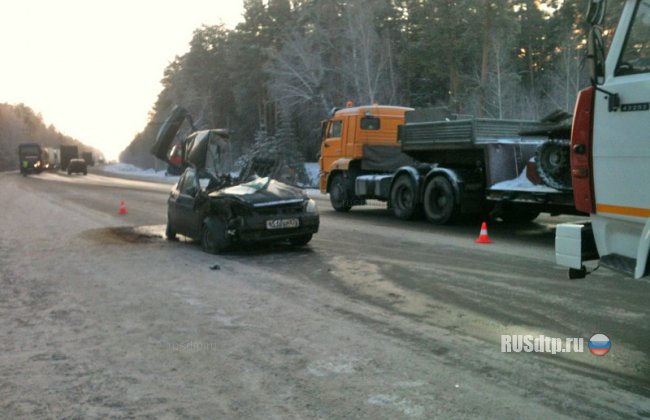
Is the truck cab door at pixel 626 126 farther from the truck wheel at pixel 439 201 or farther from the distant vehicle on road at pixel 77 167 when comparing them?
the distant vehicle on road at pixel 77 167

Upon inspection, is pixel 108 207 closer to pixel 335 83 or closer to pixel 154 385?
pixel 154 385

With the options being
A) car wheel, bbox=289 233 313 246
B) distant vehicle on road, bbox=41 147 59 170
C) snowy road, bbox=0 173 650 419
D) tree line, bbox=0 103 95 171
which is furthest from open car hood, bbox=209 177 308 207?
tree line, bbox=0 103 95 171

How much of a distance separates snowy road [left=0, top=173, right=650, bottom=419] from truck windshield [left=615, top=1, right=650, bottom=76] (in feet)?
6.74

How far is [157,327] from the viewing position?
17.1 feet

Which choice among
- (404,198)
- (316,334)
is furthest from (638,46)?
(404,198)

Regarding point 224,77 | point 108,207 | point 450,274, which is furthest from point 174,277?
point 224,77

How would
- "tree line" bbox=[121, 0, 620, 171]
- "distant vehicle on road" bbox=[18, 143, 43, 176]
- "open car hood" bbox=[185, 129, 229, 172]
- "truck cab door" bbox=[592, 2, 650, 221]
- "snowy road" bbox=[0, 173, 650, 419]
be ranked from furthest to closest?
"distant vehicle on road" bbox=[18, 143, 43, 176]
"tree line" bbox=[121, 0, 620, 171]
"open car hood" bbox=[185, 129, 229, 172]
"truck cab door" bbox=[592, 2, 650, 221]
"snowy road" bbox=[0, 173, 650, 419]

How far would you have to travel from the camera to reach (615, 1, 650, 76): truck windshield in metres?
3.99

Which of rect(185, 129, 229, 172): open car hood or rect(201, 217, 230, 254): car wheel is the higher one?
rect(185, 129, 229, 172): open car hood

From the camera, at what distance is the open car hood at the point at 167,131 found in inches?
547

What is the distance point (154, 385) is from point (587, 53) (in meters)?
3.71

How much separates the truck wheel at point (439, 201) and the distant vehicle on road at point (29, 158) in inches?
2122

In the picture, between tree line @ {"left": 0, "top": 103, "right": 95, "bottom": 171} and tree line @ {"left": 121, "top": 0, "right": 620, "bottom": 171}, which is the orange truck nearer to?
tree line @ {"left": 121, "top": 0, "right": 620, "bottom": 171}

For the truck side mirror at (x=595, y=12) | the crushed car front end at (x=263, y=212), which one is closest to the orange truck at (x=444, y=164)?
the crushed car front end at (x=263, y=212)
